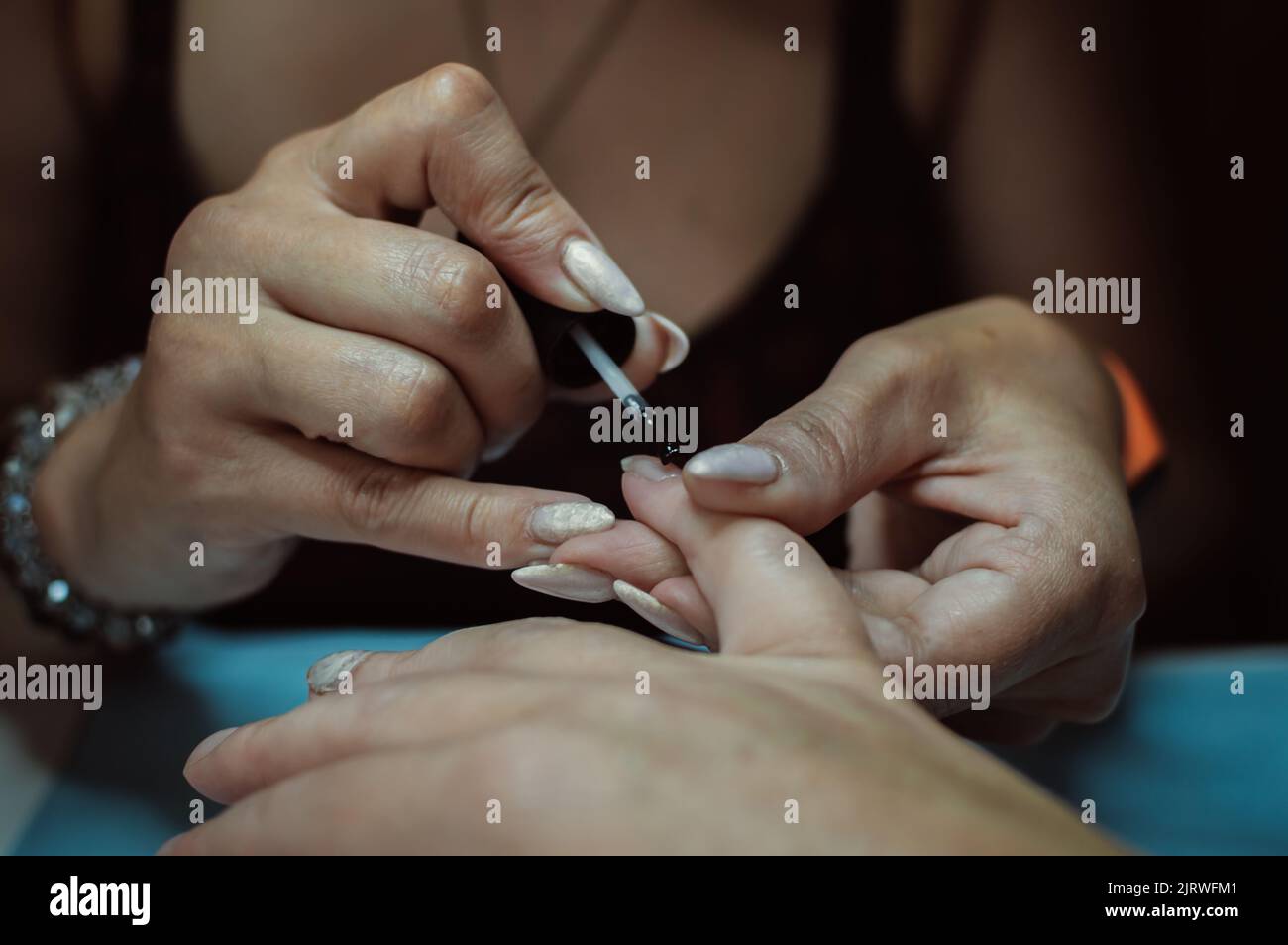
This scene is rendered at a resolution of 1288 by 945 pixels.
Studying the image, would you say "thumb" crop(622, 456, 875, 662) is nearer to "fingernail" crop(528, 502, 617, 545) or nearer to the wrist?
"fingernail" crop(528, 502, 617, 545)

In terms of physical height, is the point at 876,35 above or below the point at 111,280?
above

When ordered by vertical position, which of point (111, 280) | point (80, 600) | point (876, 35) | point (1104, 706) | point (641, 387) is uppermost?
point (876, 35)

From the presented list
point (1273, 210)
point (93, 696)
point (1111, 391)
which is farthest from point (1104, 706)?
point (93, 696)

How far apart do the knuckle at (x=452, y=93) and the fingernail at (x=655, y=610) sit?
1.04 feet

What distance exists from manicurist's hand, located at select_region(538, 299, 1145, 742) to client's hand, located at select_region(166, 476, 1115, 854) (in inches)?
2.7

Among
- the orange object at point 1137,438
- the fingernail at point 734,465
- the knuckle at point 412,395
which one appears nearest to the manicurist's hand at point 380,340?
the knuckle at point 412,395

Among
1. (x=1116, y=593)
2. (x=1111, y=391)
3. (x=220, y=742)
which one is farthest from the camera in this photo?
(x=1111, y=391)

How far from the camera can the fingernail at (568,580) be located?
56 centimetres

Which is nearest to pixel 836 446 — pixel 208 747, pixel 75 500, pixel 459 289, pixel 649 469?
pixel 649 469

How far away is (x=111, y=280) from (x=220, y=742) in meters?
0.64

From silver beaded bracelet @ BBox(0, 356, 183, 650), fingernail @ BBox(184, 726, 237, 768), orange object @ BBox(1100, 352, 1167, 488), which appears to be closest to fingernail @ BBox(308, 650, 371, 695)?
fingernail @ BBox(184, 726, 237, 768)

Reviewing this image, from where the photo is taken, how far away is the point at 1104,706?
677mm

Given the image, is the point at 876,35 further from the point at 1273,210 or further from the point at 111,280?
the point at 111,280

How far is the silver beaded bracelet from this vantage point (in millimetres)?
821
